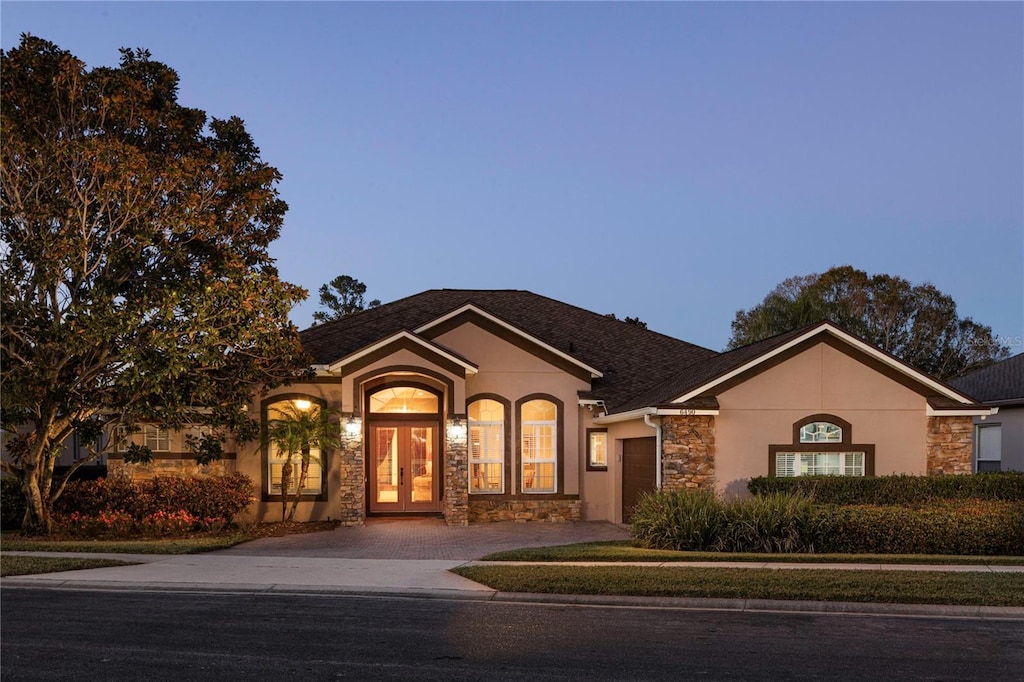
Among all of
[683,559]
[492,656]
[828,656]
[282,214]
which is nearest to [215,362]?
[282,214]

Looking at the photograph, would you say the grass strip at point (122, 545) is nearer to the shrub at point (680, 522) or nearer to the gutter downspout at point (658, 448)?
the shrub at point (680, 522)

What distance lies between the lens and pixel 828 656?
9.09 m

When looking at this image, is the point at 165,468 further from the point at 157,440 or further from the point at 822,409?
the point at 822,409

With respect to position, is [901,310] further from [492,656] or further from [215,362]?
[492,656]

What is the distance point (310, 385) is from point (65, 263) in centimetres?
693

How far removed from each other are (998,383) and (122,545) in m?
25.5

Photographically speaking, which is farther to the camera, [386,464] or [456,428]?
[386,464]

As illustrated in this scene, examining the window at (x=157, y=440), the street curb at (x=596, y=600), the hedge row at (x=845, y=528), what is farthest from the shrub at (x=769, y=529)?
the window at (x=157, y=440)

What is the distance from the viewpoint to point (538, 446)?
23.7 metres

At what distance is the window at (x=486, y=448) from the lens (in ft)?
76.4

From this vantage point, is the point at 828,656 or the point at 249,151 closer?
the point at 828,656

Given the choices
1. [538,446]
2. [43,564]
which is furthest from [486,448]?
[43,564]

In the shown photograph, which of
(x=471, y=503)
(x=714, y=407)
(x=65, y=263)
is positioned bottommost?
(x=471, y=503)

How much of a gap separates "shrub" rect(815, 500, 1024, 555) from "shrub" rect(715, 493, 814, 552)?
0.84 feet
